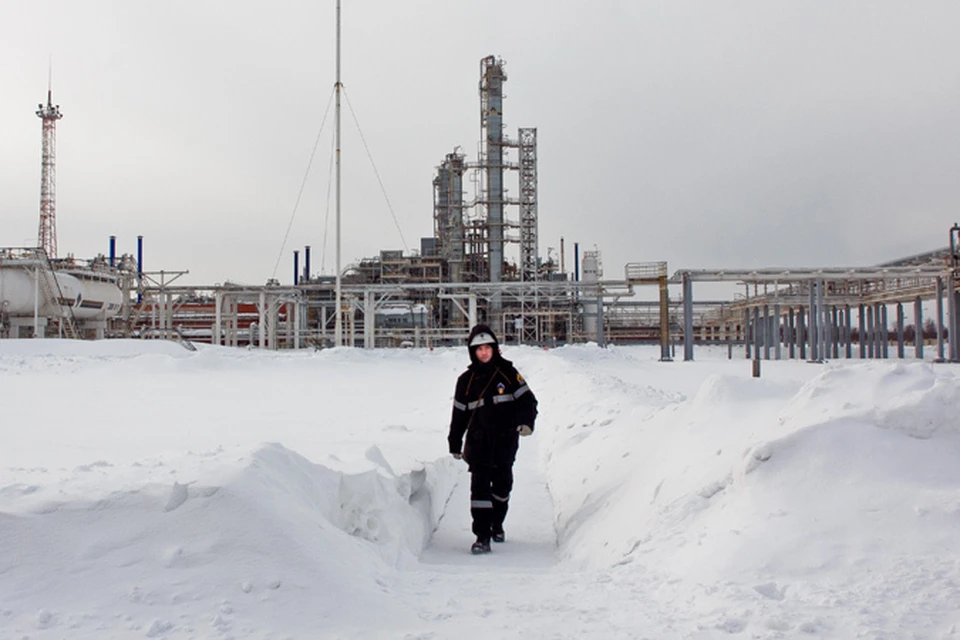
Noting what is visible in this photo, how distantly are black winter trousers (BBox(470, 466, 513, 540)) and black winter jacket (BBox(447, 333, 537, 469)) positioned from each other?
0.08 m

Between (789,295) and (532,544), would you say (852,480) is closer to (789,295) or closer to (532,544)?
(532,544)

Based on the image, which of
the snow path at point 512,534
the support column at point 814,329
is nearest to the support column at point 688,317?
the support column at point 814,329

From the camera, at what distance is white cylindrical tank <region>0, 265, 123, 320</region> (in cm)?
3084

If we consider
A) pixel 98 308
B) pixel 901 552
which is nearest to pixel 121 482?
pixel 901 552

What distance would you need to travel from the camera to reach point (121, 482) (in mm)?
3840

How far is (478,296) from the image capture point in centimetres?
3625

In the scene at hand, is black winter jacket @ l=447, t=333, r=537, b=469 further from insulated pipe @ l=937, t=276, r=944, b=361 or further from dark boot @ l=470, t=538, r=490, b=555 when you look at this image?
insulated pipe @ l=937, t=276, r=944, b=361

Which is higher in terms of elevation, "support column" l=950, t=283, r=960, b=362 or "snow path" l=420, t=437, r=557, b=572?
"support column" l=950, t=283, r=960, b=362

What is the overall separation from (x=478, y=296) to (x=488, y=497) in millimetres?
30826

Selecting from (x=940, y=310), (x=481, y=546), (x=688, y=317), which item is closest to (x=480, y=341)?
(x=481, y=546)

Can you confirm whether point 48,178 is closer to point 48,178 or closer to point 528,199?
point 48,178

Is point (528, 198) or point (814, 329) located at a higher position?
point (528, 198)

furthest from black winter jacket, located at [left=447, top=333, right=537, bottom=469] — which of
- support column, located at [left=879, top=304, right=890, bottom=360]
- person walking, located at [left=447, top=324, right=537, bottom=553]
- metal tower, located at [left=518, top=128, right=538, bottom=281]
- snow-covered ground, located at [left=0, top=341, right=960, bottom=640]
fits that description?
metal tower, located at [left=518, top=128, right=538, bottom=281]

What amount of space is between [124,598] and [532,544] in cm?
348
